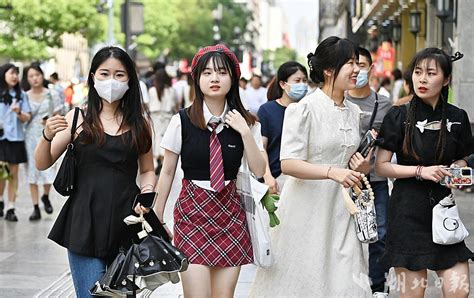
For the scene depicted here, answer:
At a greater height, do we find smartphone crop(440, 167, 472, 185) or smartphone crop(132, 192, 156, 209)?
smartphone crop(440, 167, 472, 185)

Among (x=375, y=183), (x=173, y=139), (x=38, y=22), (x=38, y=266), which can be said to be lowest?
(x=38, y=266)

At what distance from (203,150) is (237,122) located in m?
0.24

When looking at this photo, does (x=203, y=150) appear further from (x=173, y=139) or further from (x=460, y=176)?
(x=460, y=176)

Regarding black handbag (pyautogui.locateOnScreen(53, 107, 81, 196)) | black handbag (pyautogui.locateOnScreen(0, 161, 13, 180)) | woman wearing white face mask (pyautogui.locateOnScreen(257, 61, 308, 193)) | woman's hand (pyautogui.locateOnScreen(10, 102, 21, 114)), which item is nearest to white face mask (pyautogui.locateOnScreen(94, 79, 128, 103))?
black handbag (pyautogui.locateOnScreen(53, 107, 81, 196))

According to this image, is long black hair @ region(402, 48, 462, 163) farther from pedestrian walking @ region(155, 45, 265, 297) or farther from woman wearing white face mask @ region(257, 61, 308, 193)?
woman wearing white face mask @ region(257, 61, 308, 193)

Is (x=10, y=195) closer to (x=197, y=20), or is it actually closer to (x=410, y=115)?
(x=410, y=115)

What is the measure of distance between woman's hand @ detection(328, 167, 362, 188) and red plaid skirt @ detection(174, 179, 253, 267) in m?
0.58

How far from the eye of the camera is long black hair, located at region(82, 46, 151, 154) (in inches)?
224

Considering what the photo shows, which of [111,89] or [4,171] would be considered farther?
[4,171]

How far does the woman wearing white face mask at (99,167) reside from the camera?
559 centimetres

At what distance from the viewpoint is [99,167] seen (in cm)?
563

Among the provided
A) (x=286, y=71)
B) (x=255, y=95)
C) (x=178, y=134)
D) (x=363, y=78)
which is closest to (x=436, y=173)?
(x=178, y=134)

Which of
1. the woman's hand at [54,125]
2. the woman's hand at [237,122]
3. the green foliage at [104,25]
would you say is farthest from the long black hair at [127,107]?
the green foliage at [104,25]

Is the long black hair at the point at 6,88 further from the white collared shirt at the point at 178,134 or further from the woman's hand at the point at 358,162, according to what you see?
the woman's hand at the point at 358,162
